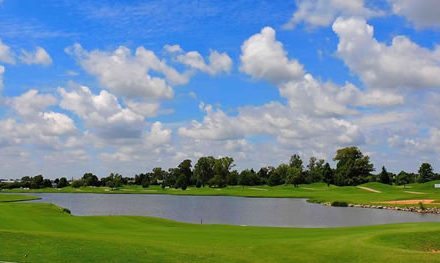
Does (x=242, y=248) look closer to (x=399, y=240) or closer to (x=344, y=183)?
(x=399, y=240)

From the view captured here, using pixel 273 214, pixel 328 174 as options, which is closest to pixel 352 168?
pixel 328 174

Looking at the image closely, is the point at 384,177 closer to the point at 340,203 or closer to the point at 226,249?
the point at 340,203

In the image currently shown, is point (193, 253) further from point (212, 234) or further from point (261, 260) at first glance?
point (212, 234)

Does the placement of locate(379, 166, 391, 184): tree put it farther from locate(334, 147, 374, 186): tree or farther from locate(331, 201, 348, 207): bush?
locate(331, 201, 348, 207): bush

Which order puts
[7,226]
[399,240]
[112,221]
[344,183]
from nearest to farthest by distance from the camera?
1. [399,240]
2. [7,226]
3. [112,221]
4. [344,183]

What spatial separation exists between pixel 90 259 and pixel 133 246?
3262 mm

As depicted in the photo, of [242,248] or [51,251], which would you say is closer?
[51,251]

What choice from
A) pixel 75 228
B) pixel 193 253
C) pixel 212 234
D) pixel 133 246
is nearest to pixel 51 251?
pixel 133 246

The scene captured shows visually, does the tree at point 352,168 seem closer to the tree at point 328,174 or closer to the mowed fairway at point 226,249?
the tree at point 328,174

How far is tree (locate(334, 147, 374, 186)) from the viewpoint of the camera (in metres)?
186

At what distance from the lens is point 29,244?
2491cm

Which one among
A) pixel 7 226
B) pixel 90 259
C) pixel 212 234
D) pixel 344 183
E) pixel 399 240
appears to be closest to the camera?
pixel 90 259

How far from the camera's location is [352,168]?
188125mm

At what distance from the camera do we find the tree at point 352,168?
186 meters
